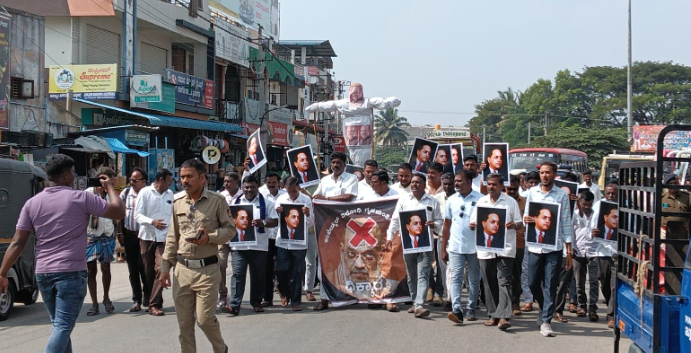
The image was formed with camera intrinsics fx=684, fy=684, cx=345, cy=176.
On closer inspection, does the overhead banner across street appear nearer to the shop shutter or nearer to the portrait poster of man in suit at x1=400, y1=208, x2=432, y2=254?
the portrait poster of man in suit at x1=400, y1=208, x2=432, y2=254

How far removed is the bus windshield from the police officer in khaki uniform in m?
24.7

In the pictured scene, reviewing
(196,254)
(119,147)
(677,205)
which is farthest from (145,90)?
(677,205)

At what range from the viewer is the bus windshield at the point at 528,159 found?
29466 millimetres

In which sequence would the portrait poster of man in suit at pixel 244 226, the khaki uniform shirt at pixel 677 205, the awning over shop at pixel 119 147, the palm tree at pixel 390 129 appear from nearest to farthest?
the khaki uniform shirt at pixel 677 205 < the portrait poster of man in suit at pixel 244 226 < the awning over shop at pixel 119 147 < the palm tree at pixel 390 129

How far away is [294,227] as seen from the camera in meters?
9.39

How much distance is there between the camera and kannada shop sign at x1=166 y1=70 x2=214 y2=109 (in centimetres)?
2586

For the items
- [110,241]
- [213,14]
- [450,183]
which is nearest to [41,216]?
[110,241]

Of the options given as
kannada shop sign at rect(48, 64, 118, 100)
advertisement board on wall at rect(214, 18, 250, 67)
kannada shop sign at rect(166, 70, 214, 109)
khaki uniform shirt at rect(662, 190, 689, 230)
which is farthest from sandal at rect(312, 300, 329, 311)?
advertisement board on wall at rect(214, 18, 250, 67)

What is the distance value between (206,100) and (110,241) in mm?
20041

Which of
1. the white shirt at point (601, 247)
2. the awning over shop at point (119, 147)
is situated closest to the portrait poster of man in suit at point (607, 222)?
the white shirt at point (601, 247)

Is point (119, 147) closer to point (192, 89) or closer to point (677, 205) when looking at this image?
point (192, 89)

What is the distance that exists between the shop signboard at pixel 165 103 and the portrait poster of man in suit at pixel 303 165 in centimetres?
1347

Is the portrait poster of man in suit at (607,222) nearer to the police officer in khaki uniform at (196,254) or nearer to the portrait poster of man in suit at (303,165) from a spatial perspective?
the portrait poster of man in suit at (303,165)

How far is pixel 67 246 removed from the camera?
5.48 meters
